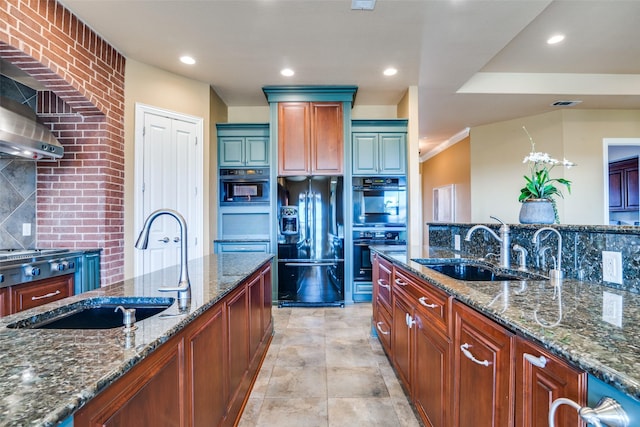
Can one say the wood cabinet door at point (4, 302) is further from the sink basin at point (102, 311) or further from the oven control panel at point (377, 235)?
the oven control panel at point (377, 235)

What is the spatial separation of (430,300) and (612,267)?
702mm

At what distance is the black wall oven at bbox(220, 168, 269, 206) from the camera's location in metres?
4.23

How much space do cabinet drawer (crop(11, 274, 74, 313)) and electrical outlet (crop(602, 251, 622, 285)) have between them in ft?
10.7

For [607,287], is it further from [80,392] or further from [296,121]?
[296,121]

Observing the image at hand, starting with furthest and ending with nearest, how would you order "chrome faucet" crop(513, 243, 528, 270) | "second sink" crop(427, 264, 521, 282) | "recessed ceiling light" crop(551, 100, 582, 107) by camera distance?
"recessed ceiling light" crop(551, 100, 582, 107), "second sink" crop(427, 264, 521, 282), "chrome faucet" crop(513, 243, 528, 270)

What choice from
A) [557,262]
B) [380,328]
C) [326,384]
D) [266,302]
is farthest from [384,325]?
[557,262]

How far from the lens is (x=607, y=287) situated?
119 cm

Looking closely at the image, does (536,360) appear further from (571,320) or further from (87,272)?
(87,272)

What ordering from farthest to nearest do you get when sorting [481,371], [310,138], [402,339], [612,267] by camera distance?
[310,138], [402,339], [612,267], [481,371]

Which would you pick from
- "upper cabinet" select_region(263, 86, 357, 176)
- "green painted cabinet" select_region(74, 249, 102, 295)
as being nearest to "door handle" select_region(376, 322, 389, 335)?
"upper cabinet" select_region(263, 86, 357, 176)

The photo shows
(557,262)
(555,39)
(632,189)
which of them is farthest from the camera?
(632,189)

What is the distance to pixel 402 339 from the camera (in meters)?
1.92

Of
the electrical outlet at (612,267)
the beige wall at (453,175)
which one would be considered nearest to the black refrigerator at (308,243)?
the electrical outlet at (612,267)

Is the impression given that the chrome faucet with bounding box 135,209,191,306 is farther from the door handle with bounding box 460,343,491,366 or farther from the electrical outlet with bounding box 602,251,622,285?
the electrical outlet with bounding box 602,251,622,285
